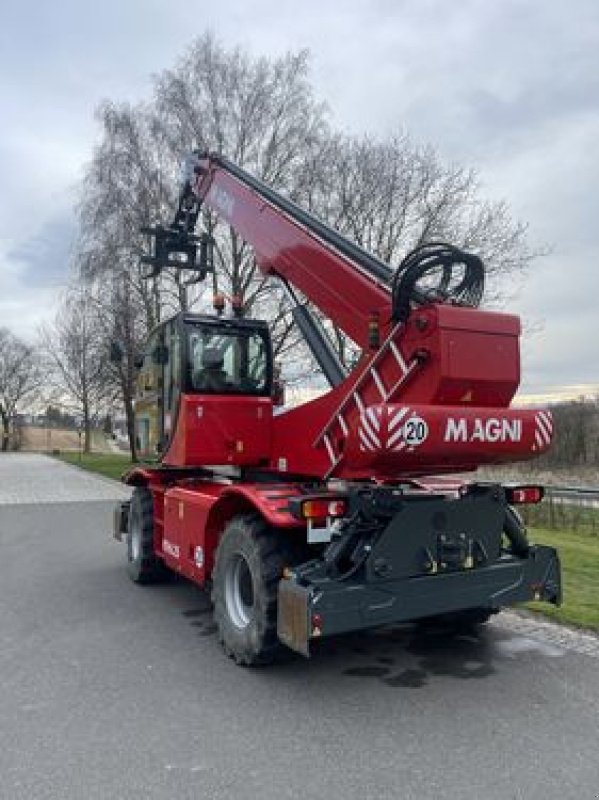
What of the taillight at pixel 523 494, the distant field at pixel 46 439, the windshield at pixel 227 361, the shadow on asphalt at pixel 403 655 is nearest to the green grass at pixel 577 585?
the shadow on asphalt at pixel 403 655

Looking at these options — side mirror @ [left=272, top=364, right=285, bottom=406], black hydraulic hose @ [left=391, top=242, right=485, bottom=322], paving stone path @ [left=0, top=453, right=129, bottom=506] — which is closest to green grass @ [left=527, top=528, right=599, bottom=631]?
black hydraulic hose @ [left=391, top=242, right=485, bottom=322]

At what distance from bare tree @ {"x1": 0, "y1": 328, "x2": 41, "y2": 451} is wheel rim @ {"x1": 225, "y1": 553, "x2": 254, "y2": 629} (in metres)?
72.8

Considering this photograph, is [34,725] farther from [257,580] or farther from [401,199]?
[401,199]

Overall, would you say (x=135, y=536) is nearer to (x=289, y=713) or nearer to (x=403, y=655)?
(x=403, y=655)

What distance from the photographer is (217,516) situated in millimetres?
6680

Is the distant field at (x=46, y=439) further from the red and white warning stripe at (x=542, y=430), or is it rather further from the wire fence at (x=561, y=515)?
the red and white warning stripe at (x=542, y=430)

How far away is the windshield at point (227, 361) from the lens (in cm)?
761

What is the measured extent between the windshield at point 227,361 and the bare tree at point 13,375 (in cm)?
7107

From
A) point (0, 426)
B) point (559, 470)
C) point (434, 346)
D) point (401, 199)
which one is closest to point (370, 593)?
point (434, 346)

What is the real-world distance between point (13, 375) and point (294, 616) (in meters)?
75.8

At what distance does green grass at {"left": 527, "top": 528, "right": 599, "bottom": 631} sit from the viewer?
22.4 ft

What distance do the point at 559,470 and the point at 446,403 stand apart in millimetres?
28369

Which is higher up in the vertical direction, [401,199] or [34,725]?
[401,199]

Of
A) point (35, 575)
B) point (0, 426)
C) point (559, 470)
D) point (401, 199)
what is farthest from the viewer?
point (0, 426)
